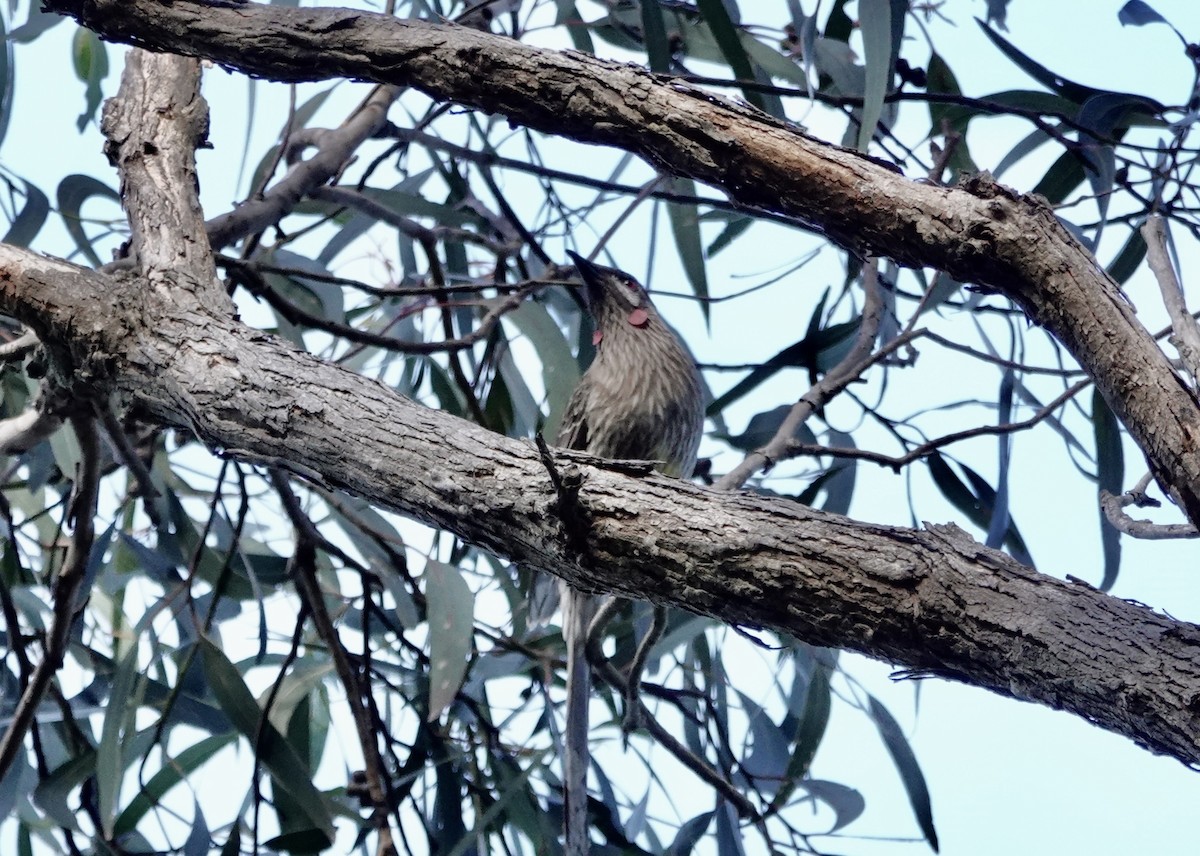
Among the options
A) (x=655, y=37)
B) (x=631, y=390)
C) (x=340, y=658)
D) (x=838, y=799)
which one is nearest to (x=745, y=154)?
(x=655, y=37)

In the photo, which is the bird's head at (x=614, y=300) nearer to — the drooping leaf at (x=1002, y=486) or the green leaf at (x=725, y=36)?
the green leaf at (x=725, y=36)

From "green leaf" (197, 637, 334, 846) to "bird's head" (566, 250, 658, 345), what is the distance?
1121 mm

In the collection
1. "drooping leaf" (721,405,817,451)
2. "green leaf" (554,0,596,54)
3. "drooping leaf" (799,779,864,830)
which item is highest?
"green leaf" (554,0,596,54)

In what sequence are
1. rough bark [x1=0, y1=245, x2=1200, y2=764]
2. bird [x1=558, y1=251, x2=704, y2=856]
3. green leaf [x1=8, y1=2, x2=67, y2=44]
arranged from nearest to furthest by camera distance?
1. rough bark [x1=0, y1=245, x2=1200, y2=764]
2. green leaf [x1=8, y1=2, x2=67, y2=44]
3. bird [x1=558, y1=251, x2=704, y2=856]

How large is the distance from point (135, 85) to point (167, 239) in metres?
0.42

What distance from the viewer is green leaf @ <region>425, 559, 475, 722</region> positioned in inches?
73.1

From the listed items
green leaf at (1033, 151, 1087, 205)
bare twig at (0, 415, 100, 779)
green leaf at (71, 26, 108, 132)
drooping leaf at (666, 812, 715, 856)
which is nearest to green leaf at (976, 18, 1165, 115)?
green leaf at (1033, 151, 1087, 205)

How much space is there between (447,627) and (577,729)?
35 centimetres

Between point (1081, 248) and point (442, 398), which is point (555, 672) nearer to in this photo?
point (442, 398)

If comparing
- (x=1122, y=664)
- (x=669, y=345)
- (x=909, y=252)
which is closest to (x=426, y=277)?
(x=669, y=345)

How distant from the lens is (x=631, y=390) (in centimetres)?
259

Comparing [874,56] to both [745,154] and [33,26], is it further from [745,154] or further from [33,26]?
[33,26]

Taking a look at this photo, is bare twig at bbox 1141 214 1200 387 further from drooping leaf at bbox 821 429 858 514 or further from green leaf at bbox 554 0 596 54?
green leaf at bbox 554 0 596 54

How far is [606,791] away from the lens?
229 centimetres
